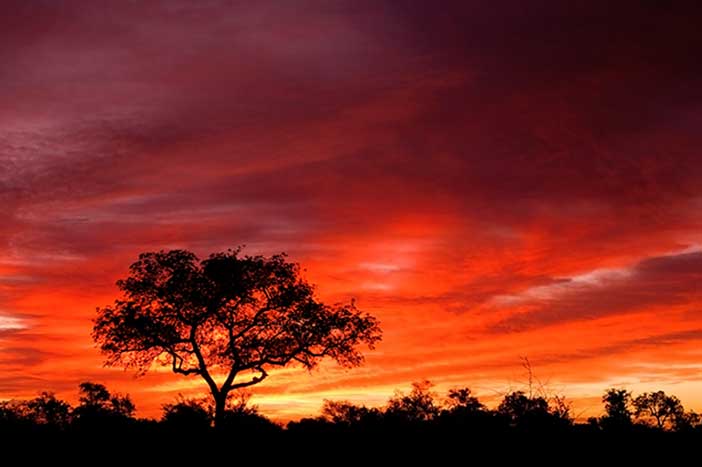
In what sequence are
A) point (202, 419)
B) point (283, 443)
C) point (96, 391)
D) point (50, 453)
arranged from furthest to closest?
1. point (96, 391)
2. point (202, 419)
3. point (283, 443)
4. point (50, 453)

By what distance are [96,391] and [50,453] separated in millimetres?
75924

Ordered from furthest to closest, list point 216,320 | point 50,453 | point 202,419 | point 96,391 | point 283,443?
point 96,391
point 216,320
point 202,419
point 283,443
point 50,453

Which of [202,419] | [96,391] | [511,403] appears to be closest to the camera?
[511,403]

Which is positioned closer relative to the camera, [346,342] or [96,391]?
[346,342]

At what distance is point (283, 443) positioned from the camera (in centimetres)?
3000

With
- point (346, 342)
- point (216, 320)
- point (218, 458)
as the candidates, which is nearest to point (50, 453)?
point (218, 458)

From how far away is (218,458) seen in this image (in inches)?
1105

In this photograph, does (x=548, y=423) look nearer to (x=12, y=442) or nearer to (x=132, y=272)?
(x=12, y=442)

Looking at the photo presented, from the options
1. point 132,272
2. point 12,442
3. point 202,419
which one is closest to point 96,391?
point 132,272

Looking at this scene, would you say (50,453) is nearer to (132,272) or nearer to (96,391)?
(132,272)

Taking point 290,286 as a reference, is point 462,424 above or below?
below

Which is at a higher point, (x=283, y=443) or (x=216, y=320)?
(x=216, y=320)

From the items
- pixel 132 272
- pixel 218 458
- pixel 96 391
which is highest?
pixel 132 272

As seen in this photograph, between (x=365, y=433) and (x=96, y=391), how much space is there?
252 ft
